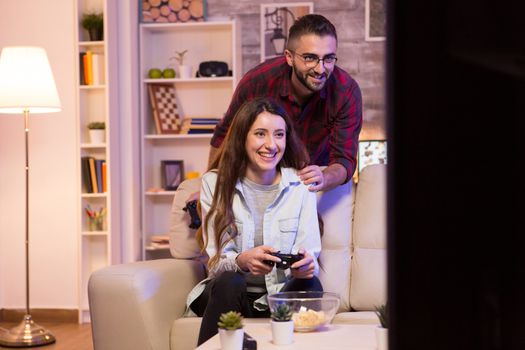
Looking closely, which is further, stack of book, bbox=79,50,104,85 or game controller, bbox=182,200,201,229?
stack of book, bbox=79,50,104,85

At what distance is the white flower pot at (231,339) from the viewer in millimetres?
1931

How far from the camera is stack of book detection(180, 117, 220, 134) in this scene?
560cm

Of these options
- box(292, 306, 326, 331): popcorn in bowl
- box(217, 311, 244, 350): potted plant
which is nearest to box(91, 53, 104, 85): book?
box(292, 306, 326, 331): popcorn in bowl

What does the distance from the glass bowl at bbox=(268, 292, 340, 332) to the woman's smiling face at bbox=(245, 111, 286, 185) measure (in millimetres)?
557

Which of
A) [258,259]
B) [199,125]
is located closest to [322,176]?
[258,259]

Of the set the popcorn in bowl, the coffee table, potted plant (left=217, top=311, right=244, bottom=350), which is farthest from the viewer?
the popcorn in bowl

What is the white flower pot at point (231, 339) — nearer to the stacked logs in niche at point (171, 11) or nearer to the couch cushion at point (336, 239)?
the couch cushion at point (336, 239)

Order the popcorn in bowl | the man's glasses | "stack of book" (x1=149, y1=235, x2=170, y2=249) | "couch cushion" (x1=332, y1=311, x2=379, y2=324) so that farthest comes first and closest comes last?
1. "stack of book" (x1=149, y1=235, x2=170, y2=249)
2. the man's glasses
3. "couch cushion" (x1=332, y1=311, x2=379, y2=324)
4. the popcorn in bowl

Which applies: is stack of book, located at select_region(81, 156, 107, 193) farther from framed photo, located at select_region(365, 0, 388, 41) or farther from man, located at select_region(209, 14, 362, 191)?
man, located at select_region(209, 14, 362, 191)

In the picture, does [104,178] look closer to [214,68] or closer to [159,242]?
[159,242]

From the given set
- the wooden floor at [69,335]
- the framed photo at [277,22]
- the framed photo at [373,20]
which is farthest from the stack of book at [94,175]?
the framed photo at [373,20]

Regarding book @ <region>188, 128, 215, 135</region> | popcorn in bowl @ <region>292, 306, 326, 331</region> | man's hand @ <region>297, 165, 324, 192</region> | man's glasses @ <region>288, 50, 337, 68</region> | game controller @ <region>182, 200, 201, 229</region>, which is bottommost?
popcorn in bowl @ <region>292, 306, 326, 331</region>

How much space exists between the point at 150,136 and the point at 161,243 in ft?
2.36

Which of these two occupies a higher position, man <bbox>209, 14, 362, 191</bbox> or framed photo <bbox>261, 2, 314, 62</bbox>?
framed photo <bbox>261, 2, 314, 62</bbox>
